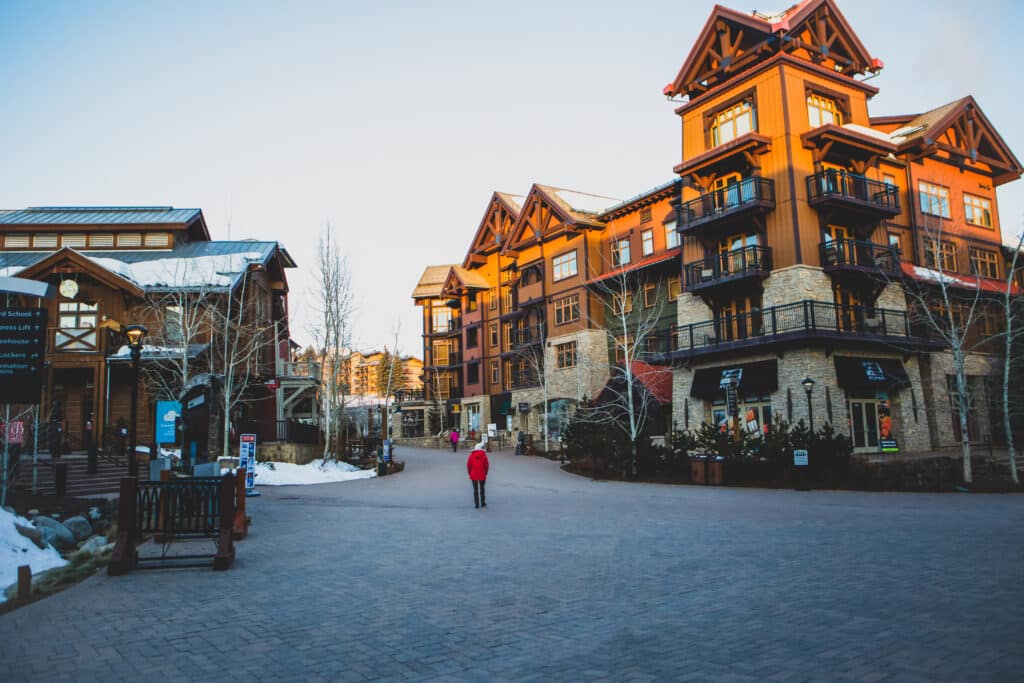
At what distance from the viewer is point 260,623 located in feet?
22.5

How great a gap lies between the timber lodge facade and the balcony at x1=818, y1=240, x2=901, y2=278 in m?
0.10

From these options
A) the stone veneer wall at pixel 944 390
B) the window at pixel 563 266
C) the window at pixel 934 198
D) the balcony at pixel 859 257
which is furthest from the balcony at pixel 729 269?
the window at pixel 563 266

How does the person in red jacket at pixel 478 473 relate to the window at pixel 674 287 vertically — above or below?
below

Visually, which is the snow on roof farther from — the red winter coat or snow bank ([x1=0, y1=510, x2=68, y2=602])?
snow bank ([x1=0, y1=510, x2=68, y2=602])

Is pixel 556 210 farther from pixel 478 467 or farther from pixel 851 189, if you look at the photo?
pixel 478 467

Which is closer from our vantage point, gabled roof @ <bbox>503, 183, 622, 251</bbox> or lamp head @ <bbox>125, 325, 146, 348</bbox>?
lamp head @ <bbox>125, 325, 146, 348</bbox>

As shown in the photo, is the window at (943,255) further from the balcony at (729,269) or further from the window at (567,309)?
the window at (567,309)

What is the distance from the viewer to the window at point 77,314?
31.4 metres

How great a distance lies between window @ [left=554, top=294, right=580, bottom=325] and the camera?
45688 millimetres

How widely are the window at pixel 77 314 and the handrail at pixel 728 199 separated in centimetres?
2681

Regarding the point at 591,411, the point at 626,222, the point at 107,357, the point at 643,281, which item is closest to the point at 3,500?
the point at 107,357

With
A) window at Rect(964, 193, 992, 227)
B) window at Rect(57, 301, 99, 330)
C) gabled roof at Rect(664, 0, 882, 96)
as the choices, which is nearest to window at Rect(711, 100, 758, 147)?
gabled roof at Rect(664, 0, 882, 96)

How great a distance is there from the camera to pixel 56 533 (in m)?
12.4

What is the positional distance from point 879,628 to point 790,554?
3.84m
